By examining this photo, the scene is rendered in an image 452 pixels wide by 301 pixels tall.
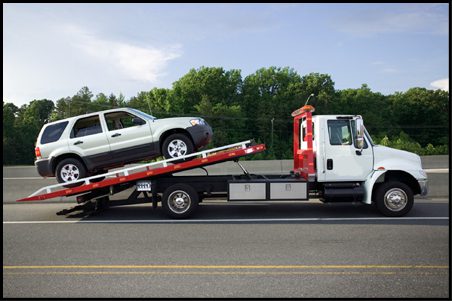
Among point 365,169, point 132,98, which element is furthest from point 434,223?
point 132,98

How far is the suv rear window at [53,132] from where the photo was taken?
29.6 ft

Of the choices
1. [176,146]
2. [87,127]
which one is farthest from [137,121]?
[87,127]

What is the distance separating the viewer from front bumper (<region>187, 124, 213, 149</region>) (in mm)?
8969

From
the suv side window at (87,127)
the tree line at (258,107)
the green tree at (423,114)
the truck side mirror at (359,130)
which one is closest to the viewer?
the truck side mirror at (359,130)

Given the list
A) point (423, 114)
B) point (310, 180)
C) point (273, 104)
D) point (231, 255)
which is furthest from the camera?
point (273, 104)

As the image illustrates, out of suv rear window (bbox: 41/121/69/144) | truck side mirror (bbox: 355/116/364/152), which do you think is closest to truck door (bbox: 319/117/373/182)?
truck side mirror (bbox: 355/116/364/152)

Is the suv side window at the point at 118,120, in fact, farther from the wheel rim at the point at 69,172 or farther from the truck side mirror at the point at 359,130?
the truck side mirror at the point at 359,130

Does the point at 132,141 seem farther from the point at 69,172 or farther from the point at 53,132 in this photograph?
the point at 53,132

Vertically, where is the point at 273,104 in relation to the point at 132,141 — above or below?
above

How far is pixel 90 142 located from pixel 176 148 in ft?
6.63

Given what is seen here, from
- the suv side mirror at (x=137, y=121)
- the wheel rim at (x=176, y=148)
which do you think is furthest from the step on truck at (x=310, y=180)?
the suv side mirror at (x=137, y=121)

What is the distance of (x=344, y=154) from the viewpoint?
908 centimetres

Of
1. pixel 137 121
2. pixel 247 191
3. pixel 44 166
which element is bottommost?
pixel 247 191

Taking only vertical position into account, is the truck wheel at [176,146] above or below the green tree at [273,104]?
below
